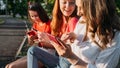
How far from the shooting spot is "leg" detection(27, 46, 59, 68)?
173 inches

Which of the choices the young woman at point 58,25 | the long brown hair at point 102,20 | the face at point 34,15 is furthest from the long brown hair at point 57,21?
the long brown hair at point 102,20

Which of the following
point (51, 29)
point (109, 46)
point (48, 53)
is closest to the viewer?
point (109, 46)

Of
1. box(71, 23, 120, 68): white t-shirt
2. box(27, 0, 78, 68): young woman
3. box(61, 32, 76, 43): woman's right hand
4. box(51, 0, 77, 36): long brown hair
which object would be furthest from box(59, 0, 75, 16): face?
box(71, 23, 120, 68): white t-shirt

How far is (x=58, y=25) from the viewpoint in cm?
470

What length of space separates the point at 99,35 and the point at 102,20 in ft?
0.41

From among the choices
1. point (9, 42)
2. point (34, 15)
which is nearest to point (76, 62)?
point (34, 15)

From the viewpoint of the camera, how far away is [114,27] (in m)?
3.50

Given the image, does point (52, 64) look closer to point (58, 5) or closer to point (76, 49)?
point (58, 5)

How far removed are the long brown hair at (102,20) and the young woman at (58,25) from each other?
92cm

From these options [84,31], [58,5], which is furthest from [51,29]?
[84,31]

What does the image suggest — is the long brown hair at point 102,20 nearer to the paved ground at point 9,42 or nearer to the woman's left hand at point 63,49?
the woman's left hand at point 63,49

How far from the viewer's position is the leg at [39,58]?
440 centimetres

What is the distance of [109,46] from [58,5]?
4.18 feet

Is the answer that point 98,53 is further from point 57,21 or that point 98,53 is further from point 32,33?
point 57,21
